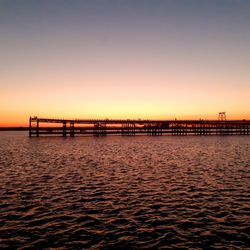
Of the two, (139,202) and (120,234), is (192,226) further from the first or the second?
(139,202)

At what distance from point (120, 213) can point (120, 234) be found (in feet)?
9.02

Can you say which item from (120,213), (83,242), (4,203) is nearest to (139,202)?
(120,213)

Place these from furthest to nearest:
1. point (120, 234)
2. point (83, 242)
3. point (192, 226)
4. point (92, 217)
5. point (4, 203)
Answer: point (4, 203), point (92, 217), point (192, 226), point (120, 234), point (83, 242)

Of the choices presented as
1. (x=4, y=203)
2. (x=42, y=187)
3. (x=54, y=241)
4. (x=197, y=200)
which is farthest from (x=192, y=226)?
(x=42, y=187)

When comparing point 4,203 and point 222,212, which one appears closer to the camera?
point 222,212

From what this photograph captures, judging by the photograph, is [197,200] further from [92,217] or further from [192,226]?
[92,217]

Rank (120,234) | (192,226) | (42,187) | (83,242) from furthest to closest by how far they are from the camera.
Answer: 1. (42,187)
2. (192,226)
3. (120,234)
4. (83,242)

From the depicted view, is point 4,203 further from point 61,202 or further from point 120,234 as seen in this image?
point 120,234

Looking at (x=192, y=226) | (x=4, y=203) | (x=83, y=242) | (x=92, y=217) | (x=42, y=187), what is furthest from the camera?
(x=42, y=187)

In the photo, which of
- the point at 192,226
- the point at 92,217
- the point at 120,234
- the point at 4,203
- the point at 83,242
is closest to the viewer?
the point at 83,242

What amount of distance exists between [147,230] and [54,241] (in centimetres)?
372

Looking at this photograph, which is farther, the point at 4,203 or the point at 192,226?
the point at 4,203

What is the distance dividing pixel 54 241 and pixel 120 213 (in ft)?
13.7

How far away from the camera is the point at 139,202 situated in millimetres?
16344
